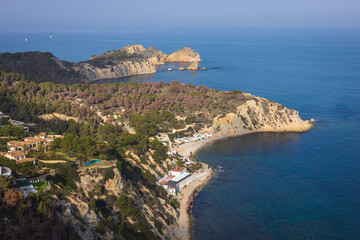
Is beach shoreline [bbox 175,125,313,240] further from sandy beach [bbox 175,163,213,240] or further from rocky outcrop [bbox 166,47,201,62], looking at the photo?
rocky outcrop [bbox 166,47,201,62]

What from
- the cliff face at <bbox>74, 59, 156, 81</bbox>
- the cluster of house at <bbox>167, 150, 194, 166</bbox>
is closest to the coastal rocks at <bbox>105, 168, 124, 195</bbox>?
the cluster of house at <bbox>167, 150, 194, 166</bbox>

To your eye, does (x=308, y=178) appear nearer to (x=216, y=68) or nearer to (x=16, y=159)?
(x=16, y=159)

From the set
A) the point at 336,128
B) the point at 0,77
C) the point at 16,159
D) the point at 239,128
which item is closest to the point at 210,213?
the point at 16,159

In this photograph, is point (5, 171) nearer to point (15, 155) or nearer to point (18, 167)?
point (18, 167)

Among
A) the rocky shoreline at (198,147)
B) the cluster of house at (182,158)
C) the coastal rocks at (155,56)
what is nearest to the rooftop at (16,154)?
the rocky shoreline at (198,147)

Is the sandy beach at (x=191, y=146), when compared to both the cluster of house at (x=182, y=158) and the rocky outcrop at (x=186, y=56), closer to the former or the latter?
the cluster of house at (x=182, y=158)

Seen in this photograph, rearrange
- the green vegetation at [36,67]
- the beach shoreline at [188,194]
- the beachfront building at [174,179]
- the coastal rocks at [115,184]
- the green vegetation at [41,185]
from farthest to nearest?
the green vegetation at [36,67] → the beachfront building at [174,179] → the beach shoreline at [188,194] → the coastal rocks at [115,184] → the green vegetation at [41,185]

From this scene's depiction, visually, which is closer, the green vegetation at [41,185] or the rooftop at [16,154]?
the green vegetation at [41,185]
